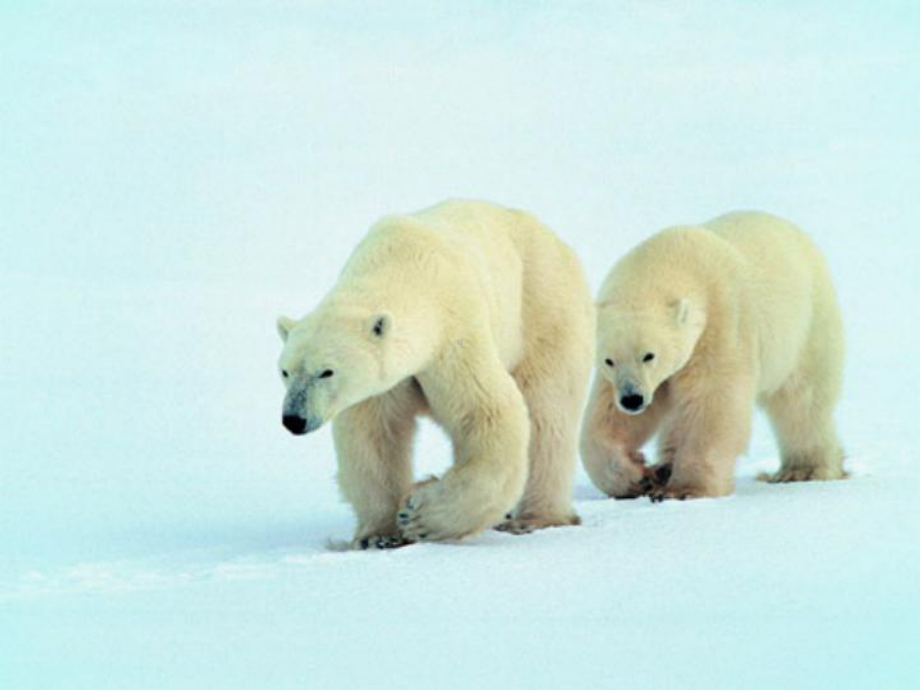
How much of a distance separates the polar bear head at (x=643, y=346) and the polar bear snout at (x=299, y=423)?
2786 mm

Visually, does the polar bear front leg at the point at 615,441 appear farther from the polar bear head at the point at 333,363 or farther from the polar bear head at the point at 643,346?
the polar bear head at the point at 333,363

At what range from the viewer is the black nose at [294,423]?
18.5ft

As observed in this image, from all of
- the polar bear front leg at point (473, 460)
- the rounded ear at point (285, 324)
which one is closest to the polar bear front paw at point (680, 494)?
the polar bear front leg at point (473, 460)

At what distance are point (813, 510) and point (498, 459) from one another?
1.83 m

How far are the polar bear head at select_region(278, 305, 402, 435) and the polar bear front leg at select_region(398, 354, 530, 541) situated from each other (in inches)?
14.1

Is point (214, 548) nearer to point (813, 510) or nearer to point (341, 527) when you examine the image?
point (341, 527)

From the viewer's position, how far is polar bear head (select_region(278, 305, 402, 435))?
568cm

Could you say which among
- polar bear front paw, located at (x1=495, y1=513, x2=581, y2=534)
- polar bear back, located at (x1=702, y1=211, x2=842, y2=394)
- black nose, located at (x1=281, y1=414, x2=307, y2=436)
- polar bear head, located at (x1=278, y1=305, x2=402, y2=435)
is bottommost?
polar bear front paw, located at (x1=495, y1=513, x2=581, y2=534)

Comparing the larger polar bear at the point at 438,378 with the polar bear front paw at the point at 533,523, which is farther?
the polar bear front paw at the point at 533,523

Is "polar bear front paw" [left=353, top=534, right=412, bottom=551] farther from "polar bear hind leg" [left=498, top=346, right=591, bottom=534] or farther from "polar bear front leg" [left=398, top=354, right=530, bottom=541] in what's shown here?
"polar bear hind leg" [left=498, top=346, right=591, bottom=534]

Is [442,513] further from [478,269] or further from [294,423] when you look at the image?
[478,269]

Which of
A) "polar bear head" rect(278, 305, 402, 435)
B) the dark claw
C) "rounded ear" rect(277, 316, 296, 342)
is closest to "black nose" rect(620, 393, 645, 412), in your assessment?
the dark claw

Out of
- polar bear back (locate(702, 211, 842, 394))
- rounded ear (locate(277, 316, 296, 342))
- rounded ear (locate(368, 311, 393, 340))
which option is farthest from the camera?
polar bear back (locate(702, 211, 842, 394))

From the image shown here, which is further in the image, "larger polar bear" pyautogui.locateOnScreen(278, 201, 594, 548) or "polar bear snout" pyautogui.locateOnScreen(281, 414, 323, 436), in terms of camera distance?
"larger polar bear" pyautogui.locateOnScreen(278, 201, 594, 548)
